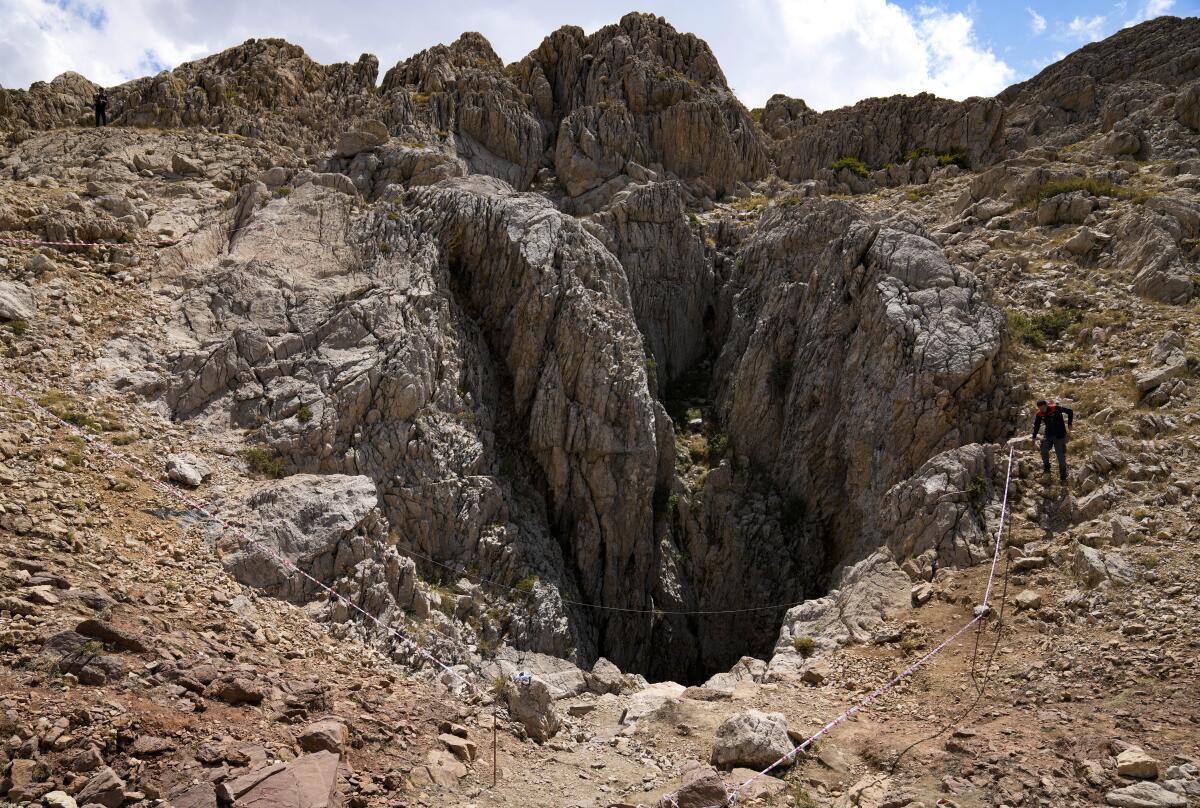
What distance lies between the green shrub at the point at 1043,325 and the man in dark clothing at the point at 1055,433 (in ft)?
15.5

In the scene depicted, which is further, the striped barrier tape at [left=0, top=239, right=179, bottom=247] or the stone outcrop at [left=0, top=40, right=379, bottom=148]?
the stone outcrop at [left=0, top=40, right=379, bottom=148]

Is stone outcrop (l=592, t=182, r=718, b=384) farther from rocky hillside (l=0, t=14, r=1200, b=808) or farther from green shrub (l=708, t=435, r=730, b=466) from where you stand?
green shrub (l=708, t=435, r=730, b=466)

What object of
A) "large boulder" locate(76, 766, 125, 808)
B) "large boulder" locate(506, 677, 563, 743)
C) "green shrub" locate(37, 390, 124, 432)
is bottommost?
"large boulder" locate(506, 677, 563, 743)

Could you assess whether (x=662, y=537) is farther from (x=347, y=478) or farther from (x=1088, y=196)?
(x=1088, y=196)

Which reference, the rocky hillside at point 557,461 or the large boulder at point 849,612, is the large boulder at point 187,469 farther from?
the large boulder at point 849,612

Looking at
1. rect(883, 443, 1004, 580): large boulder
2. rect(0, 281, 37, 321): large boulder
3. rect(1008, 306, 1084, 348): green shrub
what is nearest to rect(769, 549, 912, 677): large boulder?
rect(883, 443, 1004, 580): large boulder

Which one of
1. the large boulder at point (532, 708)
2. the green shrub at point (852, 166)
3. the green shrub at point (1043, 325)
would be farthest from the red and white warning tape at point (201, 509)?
the green shrub at point (852, 166)

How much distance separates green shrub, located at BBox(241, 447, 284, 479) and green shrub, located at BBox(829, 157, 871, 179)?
112 ft

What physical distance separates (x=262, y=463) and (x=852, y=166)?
34.9m

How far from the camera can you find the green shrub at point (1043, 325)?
20125 mm

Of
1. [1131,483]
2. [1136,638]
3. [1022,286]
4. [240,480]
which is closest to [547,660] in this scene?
[240,480]

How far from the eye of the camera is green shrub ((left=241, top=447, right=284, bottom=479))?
15.4 meters

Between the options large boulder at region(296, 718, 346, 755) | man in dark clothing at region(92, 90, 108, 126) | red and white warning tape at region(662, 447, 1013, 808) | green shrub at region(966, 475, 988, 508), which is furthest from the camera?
man in dark clothing at region(92, 90, 108, 126)

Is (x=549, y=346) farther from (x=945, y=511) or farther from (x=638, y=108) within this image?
(x=638, y=108)
